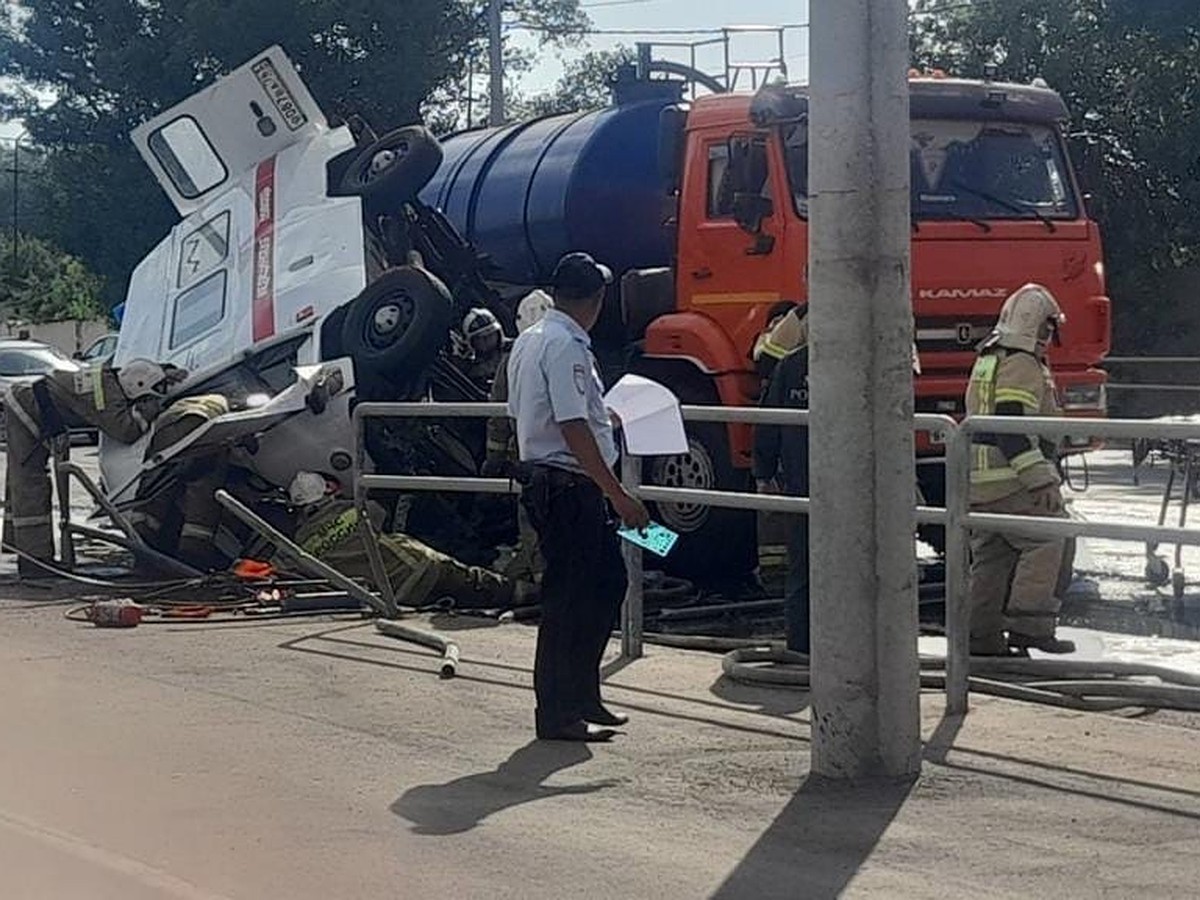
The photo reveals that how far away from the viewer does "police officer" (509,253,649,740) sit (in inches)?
276

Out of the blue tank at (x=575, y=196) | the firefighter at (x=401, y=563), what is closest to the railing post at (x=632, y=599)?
the firefighter at (x=401, y=563)

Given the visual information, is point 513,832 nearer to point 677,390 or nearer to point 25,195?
point 677,390

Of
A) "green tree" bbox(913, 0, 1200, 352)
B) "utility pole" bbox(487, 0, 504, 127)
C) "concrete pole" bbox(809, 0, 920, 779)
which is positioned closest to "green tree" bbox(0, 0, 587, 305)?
"utility pole" bbox(487, 0, 504, 127)

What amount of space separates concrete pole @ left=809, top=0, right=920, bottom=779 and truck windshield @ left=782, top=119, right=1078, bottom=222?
564 centimetres

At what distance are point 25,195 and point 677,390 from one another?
236 feet

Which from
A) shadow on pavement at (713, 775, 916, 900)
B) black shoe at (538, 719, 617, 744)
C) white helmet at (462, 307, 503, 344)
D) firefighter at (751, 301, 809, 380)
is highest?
firefighter at (751, 301, 809, 380)

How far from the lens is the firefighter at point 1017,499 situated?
8.88 m

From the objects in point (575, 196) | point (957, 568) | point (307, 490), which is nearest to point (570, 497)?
point (957, 568)

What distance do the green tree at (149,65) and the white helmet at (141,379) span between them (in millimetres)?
21097

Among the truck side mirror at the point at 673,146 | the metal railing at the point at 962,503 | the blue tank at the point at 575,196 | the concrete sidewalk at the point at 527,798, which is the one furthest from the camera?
the blue tank at the point at 575,196

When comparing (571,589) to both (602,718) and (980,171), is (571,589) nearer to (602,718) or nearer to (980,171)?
(602,718)

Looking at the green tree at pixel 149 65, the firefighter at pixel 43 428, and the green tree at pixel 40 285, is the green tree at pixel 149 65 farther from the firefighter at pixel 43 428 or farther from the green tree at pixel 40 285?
the firefighter at pixel 43 428

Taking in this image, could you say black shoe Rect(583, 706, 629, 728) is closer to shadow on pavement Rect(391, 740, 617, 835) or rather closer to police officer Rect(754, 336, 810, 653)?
shadow on pavement Rect(391, 740, 617, 835)

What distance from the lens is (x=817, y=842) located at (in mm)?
5863
